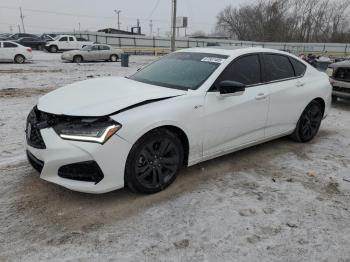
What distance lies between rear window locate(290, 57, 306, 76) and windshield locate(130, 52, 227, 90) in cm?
156

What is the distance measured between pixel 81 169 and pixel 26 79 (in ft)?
36.9

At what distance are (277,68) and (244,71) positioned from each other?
79 cm

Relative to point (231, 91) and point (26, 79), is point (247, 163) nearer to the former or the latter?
point (231, 91)

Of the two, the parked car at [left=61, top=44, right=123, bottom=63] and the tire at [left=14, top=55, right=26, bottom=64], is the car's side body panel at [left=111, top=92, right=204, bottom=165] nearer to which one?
the tire at [left=14, top=55, right=26, bottom=64]

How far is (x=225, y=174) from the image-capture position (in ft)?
14.9

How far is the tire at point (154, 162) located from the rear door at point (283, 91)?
175 centimetres

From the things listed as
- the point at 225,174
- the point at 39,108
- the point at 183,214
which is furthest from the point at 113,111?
the point at 225,174

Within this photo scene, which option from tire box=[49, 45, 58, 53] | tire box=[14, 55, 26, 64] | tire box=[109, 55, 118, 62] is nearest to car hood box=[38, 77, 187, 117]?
tire box=[14, 55, 26, 64]

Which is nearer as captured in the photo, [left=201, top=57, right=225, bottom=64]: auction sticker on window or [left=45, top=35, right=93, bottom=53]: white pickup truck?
[left=201, top=57, right=225, bottom=64]: auction sticker on window

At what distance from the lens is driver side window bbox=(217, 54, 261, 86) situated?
4.53m

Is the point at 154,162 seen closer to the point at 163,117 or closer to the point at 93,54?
the point at 163,117

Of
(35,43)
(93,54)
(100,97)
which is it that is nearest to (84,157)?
(100,97)

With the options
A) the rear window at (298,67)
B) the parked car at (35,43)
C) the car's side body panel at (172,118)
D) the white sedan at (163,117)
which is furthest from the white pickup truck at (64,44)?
the car's side body panel at (172,118)

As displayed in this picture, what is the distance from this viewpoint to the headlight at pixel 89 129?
10.9 feet
